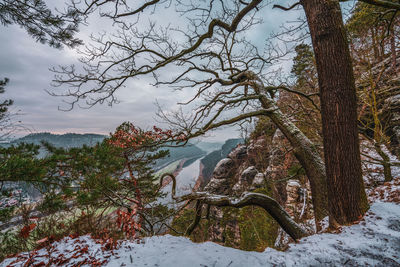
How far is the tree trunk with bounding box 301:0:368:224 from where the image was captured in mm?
1934

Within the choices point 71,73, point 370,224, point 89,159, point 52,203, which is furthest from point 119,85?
point 370,224

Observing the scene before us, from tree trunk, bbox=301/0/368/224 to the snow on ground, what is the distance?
11.7 inches

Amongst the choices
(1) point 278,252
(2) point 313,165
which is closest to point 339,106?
(2) point 313,165

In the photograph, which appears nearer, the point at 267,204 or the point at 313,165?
the point at 267,204

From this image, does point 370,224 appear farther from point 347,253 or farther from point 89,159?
point 89,159

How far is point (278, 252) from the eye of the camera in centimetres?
162

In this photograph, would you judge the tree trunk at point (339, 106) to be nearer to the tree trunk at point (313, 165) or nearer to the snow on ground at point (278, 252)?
the snow on ground at point (278, 252)

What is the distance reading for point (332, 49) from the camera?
1940mm

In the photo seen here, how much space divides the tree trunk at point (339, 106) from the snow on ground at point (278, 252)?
298mm

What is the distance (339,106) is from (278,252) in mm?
1869

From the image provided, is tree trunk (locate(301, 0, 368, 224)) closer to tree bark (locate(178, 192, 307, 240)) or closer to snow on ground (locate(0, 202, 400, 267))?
snow on ground (locate(0, 202, 400, 267))

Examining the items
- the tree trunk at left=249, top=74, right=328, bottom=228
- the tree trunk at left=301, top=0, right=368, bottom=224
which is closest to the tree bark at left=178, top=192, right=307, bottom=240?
the tree trunk at left=249, top=74, right=328, bottom=228

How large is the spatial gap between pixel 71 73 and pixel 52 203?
2.73 m

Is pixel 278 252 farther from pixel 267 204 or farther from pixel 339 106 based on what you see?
pixel 339 106
